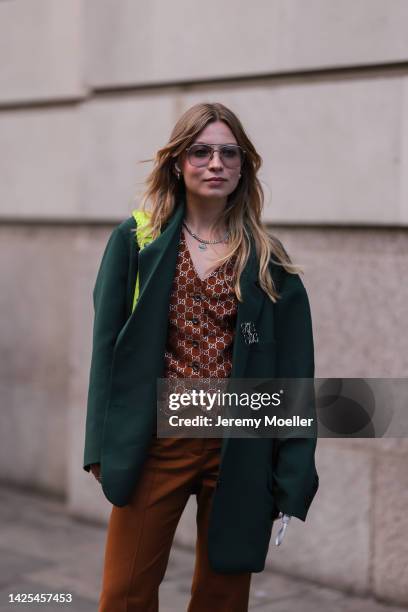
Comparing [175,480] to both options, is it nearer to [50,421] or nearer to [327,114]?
[327,114]

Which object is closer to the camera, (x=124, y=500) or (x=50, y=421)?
(x=124, y=500)

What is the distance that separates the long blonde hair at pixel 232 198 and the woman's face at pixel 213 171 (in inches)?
0.8

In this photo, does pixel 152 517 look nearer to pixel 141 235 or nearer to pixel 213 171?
pixel 141 235

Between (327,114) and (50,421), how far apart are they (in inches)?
109

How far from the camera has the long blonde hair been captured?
10.7ft

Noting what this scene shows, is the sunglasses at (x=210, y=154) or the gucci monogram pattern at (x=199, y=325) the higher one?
the sunglasses at (x=210, y=154)

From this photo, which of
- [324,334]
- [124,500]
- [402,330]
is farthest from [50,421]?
[124,500]

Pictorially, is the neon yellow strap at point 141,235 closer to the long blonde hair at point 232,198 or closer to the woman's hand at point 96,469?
the long blonde hair at point 232,198

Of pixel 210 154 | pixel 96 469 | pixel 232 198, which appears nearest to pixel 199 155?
pixel 210 154

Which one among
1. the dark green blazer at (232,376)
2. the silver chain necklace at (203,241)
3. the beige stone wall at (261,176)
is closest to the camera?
the dark green blazer at (232,376)

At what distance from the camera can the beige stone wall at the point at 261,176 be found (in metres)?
4.74

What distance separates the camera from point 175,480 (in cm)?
322

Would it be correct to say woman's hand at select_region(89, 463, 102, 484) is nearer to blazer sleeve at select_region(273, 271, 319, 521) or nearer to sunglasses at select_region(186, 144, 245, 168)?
blazer sleeve at select_region(273, 271, 319, 521)

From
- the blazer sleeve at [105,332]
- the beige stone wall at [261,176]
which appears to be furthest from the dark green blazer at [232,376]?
the beige stone wall at [261,176]
